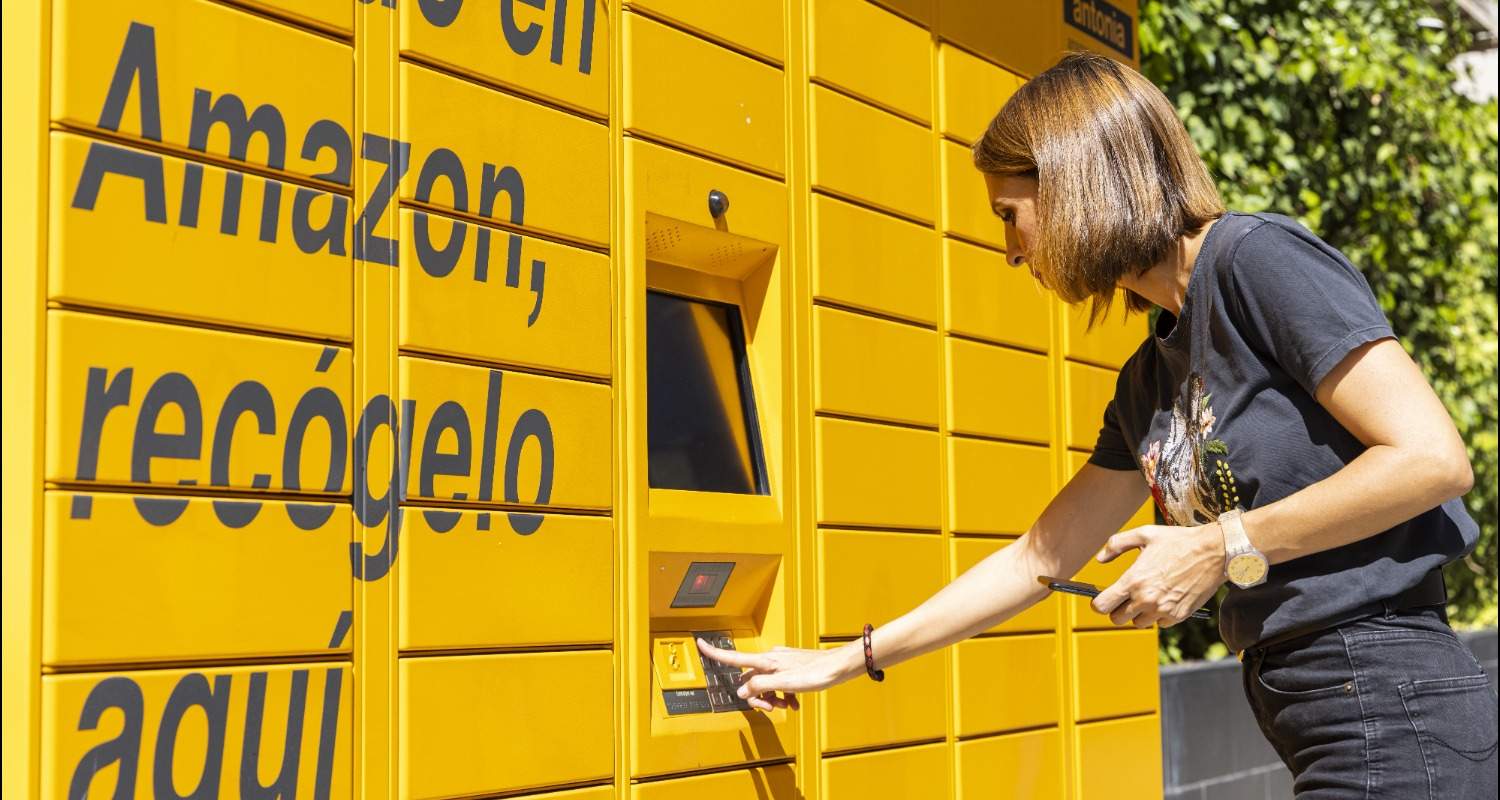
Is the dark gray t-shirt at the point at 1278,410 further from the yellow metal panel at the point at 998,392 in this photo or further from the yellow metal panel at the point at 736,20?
the yellow metal panel at the point at 998,392

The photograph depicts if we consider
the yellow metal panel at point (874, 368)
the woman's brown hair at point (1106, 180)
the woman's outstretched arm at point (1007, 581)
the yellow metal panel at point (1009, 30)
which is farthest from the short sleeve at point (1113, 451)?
the yellow metal panel at point (1009, 30)

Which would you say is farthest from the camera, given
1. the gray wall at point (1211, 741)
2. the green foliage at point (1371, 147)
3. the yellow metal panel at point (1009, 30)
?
the green foliage at point (1371, 147)

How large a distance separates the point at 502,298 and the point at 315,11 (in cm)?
59

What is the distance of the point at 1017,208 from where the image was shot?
249cm

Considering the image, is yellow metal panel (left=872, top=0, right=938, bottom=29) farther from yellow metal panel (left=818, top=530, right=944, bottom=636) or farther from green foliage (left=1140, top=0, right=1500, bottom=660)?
green foliage (left=1140, top=0, right=1500, bottom=660)

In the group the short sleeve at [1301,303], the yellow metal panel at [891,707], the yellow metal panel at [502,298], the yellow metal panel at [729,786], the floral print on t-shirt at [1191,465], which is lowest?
the yellow metal panel at [729,786]

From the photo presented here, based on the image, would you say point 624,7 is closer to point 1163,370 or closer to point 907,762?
point 1163,370

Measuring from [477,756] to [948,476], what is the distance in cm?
168

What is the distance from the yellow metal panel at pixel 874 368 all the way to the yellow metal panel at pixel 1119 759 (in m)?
1.17

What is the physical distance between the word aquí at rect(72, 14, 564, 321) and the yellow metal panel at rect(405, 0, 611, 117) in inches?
1.5

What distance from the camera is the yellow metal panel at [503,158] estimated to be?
9.06ft

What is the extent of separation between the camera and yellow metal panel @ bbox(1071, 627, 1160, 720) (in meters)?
4.52

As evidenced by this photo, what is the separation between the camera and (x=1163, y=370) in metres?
2.44

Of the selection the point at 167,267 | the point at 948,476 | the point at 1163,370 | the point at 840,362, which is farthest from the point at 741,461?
the point at 167,267
